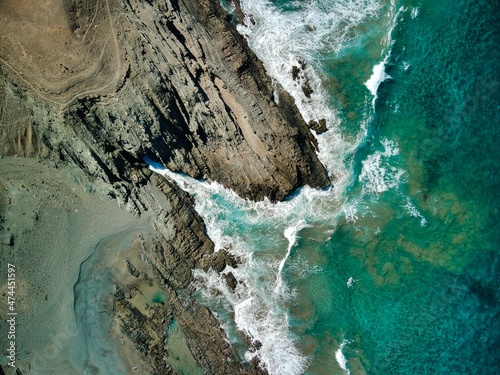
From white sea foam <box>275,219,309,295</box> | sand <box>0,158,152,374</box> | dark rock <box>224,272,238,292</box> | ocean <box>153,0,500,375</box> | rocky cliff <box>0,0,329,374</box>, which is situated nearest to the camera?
rocky cliff <box>0,0,329,374</box>

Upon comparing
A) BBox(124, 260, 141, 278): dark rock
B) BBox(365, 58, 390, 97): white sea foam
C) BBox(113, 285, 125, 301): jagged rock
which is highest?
BBox(365, 58, 390, 97): white sea foam

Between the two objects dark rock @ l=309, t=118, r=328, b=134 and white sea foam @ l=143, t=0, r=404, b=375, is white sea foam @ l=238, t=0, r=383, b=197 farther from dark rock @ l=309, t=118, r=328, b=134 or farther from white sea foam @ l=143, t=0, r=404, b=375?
dark rock @ l=309, t=118, r=328, b=134

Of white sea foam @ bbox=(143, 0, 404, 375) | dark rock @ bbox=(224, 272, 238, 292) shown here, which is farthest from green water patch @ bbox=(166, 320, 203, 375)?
dark rock @ bbox=(224, 272, 238, 292)

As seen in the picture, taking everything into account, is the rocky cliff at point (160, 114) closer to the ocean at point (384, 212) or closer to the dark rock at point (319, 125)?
the dark rock at point (319, 125)

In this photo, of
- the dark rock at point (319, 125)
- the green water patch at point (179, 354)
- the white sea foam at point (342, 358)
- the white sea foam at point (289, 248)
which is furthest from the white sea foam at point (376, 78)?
the green water patch at point (179, 354)

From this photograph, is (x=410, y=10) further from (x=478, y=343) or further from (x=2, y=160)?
(x=2, y=160)

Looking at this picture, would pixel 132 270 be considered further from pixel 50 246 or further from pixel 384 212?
pixel 384 212

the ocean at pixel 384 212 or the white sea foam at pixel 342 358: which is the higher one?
the ocean at pixel 384 212
